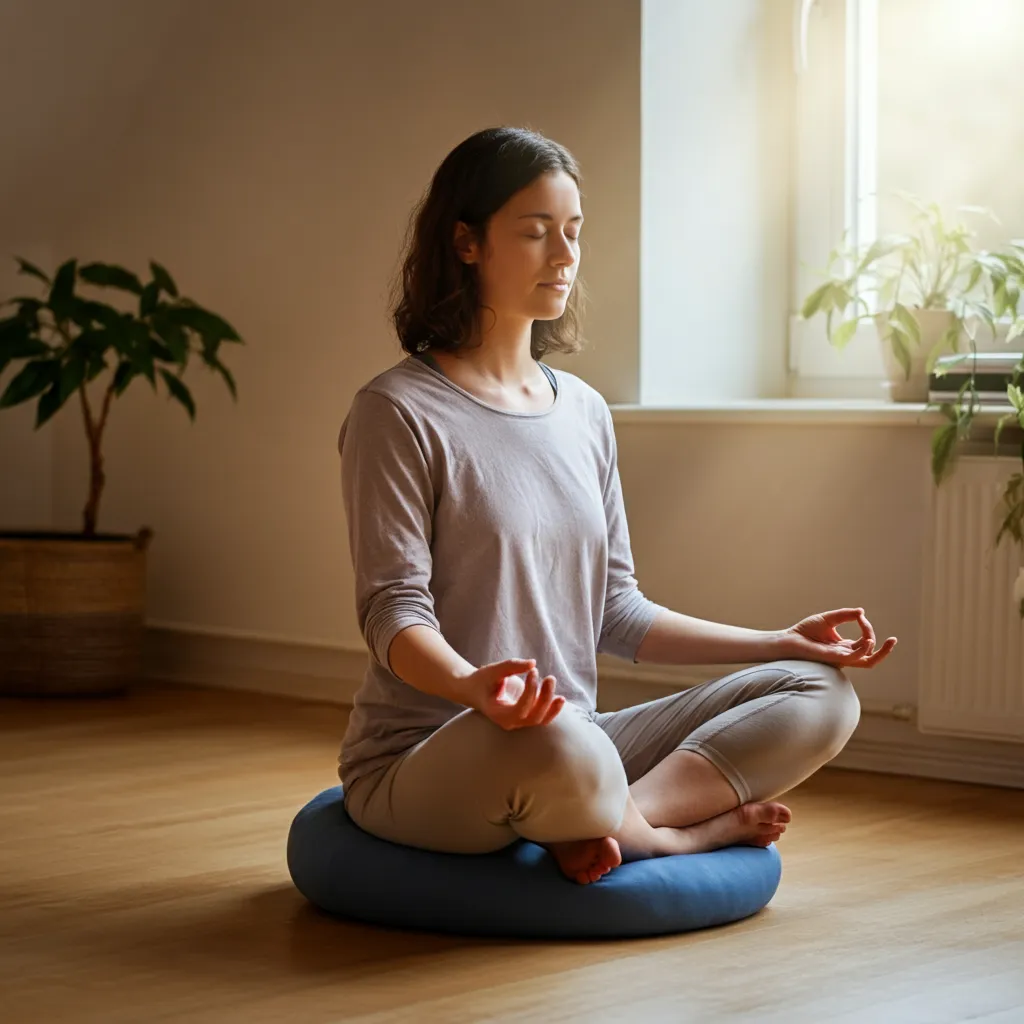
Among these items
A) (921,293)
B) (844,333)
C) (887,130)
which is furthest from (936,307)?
(887,130)

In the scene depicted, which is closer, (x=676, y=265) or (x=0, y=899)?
(x=0, y=899)

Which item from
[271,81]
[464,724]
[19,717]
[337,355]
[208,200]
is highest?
[271,81]

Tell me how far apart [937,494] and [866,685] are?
1.28 ft

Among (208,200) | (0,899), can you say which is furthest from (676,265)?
(0,899)

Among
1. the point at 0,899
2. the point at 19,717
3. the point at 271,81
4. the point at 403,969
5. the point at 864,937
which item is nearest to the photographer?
the point at 403,969

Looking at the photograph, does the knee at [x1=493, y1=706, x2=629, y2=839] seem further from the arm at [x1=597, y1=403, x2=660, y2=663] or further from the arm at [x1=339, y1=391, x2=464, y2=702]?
the arm at [x1=597, y1=403, x2=660, y2=663]

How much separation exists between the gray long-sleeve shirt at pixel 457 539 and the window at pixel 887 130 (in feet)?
4.60

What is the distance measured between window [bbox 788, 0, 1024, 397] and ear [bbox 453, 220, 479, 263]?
4.72 ft

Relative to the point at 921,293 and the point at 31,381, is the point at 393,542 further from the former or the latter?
the point at 31,381

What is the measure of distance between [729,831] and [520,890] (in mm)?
297

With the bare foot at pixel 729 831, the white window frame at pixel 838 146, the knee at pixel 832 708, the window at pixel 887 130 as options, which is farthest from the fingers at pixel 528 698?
the white window frame at pixel 838 146

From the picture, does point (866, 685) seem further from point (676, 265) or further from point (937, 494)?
point (676, 265)

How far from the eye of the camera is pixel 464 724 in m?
1.83

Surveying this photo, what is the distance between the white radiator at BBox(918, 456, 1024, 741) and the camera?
109 inches
